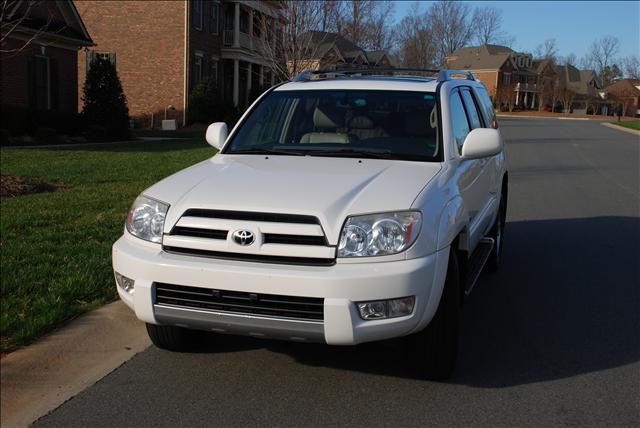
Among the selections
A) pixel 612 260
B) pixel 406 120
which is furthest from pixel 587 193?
pixel 406 120

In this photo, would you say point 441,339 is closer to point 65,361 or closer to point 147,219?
point 147,219

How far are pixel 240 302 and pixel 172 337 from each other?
0.97 m

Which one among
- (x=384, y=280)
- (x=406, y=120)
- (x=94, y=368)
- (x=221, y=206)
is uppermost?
(x=406, y=120)

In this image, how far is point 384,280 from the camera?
3.55m

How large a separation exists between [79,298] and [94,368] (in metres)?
1.13

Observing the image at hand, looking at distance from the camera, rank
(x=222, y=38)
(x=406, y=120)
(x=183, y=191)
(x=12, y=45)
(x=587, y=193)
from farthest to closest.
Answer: (x=222, y=38), (x=12, y=45), (x=587, y=193), (x=406, y=120), (x=183, y=191)

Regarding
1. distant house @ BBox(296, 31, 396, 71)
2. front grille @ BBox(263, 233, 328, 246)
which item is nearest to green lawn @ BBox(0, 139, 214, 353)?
front grille @ BBox(263, 233, 328, 246)

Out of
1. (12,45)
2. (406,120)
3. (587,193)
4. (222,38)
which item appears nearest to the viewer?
(406,120)

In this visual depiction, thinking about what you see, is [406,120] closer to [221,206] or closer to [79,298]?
[221,206]

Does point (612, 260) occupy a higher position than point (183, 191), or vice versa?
point (183, 191)

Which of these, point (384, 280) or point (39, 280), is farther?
point (39, 280)

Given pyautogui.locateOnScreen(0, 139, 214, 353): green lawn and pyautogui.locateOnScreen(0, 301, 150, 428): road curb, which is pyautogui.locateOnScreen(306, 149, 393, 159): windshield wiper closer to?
pyautogui.locateOnScreen(0, 301, 150, 428): road curb

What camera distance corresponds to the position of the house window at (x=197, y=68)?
33531 millimetres

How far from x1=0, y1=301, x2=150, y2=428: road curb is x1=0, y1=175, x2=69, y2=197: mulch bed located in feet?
18.0
